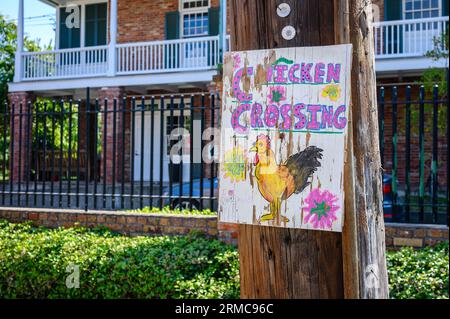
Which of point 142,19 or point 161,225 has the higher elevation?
point 142,19

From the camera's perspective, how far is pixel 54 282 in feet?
16.6

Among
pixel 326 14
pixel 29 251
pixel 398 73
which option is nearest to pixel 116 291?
pixel 29 251

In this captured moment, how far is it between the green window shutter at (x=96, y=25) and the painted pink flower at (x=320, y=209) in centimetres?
1670

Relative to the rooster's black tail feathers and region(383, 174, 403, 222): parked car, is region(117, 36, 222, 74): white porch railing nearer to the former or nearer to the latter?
region(383, 174, 403, 222): parked car

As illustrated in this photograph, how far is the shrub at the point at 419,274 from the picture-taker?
4.18 m

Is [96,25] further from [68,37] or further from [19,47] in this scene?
[19,47]

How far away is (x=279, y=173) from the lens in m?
1.89

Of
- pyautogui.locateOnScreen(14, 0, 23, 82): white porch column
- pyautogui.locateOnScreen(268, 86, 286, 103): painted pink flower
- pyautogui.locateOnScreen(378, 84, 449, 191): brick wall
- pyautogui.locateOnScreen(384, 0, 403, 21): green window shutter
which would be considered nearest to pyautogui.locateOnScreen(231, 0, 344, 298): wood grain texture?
pyautogui.locateOnScreen(268, 86, 286, 103): painted pink flower

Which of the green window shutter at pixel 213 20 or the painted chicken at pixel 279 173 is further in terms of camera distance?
the green window shutter at pixel 213 20

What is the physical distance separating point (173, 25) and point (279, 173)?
15003mm

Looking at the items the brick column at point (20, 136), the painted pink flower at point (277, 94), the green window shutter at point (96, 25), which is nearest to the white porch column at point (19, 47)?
the brick column at point (20, 136)

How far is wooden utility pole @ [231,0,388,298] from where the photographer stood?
181 centimetres

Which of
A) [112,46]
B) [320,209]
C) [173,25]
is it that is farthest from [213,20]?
[320,209]

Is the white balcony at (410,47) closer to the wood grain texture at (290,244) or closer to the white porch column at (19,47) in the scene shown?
the white porch column at (19,47)
